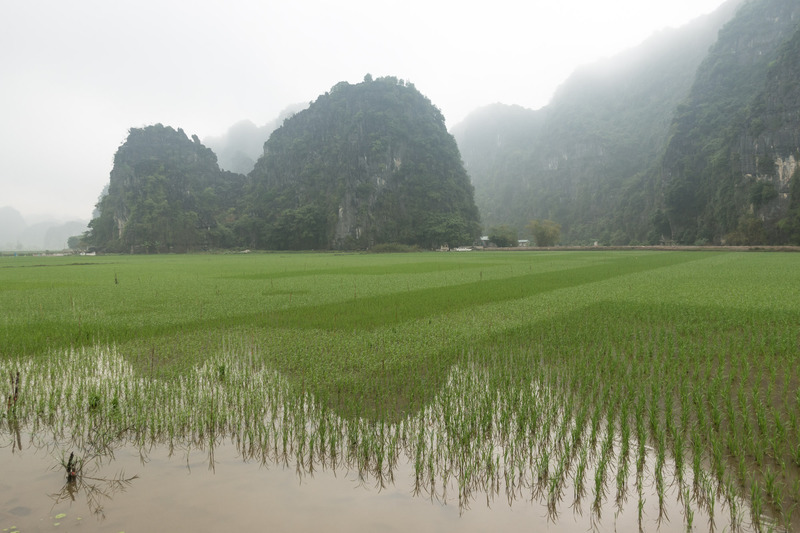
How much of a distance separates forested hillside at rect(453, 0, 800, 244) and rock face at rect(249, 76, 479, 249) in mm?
38891

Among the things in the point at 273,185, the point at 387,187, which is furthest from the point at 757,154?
the point at 273,185

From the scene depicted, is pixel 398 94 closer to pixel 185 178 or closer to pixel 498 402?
pixel 185 178

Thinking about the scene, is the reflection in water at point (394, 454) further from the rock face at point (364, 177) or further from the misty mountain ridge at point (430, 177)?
the rock face at point (364, 177)

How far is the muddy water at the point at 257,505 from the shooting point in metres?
2.56

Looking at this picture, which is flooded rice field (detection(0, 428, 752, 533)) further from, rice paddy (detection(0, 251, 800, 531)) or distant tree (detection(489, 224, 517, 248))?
distant tree (detection(489, 224, 517, 248))

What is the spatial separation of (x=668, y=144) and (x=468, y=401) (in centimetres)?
9609

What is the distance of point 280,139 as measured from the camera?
332 ft

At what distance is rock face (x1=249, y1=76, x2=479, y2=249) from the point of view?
83.4 meters

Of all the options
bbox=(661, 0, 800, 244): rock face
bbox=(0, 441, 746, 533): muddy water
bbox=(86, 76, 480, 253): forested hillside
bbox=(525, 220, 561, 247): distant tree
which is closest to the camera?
bbox=(0, 441, 746, 533): muddy water

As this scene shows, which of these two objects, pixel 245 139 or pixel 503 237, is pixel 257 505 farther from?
pixel 245 139

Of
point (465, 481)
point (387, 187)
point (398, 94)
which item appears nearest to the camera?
point (465, 481)

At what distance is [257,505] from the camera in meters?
2.77

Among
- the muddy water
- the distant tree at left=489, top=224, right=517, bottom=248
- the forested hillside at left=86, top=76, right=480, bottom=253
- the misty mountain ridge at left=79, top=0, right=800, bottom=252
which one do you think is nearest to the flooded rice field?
the muddy water

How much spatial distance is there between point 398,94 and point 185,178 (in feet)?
174
